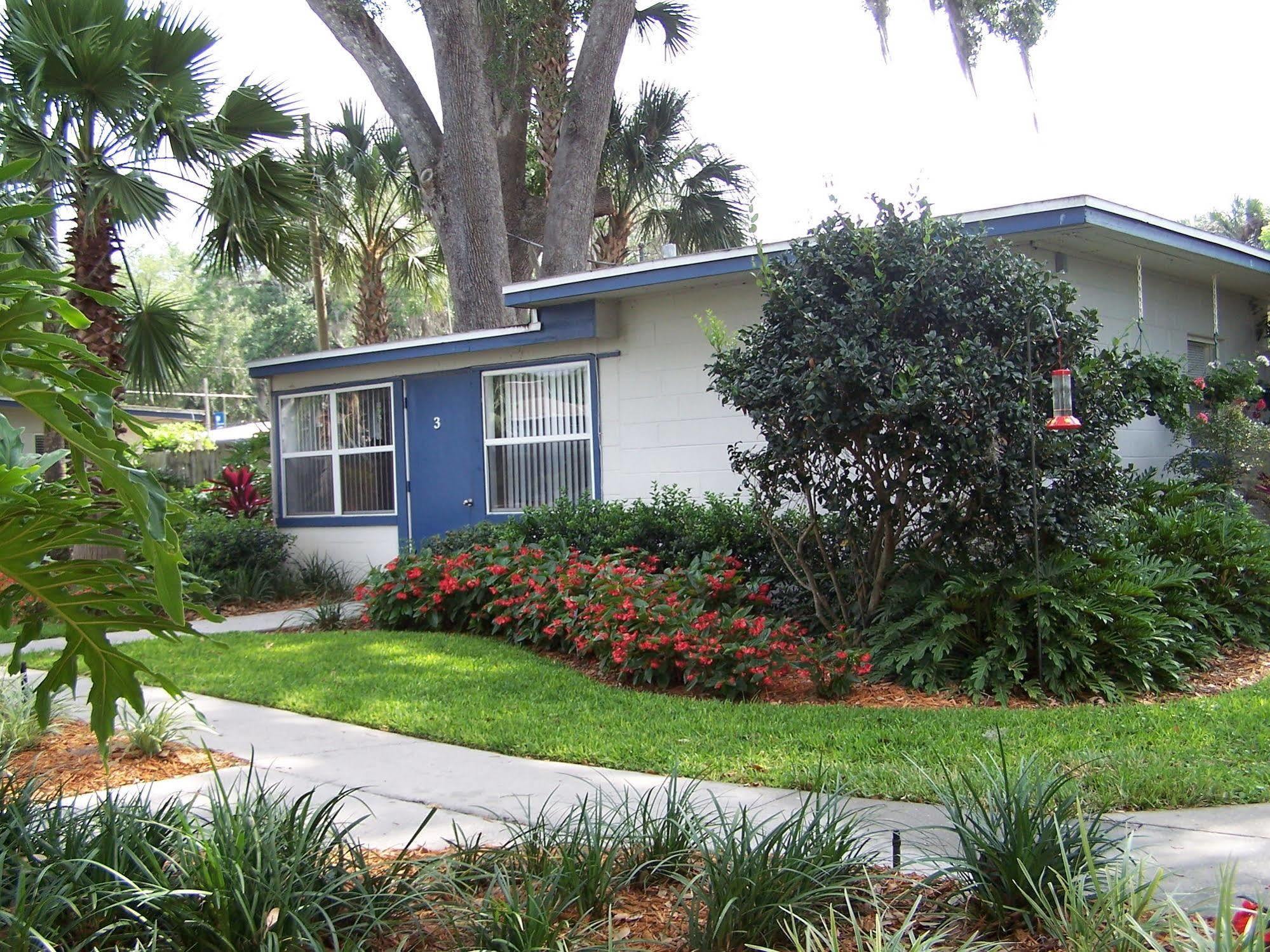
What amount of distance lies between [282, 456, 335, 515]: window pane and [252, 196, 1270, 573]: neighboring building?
2cm

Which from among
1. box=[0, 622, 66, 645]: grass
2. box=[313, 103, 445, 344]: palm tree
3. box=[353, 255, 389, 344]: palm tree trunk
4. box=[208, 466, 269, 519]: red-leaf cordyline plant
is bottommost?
box=[0, 622, 66, 645]: grass

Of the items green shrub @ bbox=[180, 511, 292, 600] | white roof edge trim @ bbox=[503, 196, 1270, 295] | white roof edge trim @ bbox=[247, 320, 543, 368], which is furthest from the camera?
green shrub @ bbox=[180, 511, 292, 600]

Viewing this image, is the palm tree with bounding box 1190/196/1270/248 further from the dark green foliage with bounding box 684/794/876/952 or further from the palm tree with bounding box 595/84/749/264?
the dark green foliage with bounding box 684/794/876/952

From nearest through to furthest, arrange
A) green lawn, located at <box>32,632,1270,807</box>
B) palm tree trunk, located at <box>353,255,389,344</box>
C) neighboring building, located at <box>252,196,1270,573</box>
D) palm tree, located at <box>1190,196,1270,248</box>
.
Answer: green lawn, located at <box>32,632,1270,807</box>
neighboring building, located at <box>252,196,1270,573</box>
palm tree trunk, located at <box>353,255,389,344</box>
palm tree, located at <box>1190,196,1270,248</box>

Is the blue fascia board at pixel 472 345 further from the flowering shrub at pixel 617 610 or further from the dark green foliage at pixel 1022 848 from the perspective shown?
the dark green foliage at pixel 1022 848

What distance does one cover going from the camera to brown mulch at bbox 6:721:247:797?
219 inches

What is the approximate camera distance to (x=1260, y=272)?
1149 centimetres

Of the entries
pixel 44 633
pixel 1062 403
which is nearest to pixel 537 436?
pixel 44 633

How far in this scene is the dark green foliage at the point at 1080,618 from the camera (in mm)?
6957

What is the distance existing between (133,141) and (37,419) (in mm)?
5531

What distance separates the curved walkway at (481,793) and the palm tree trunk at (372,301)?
15.7 metres

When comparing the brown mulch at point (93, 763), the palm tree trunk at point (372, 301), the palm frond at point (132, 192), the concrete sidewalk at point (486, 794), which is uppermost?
the palm tree trunk at point (372, 301)

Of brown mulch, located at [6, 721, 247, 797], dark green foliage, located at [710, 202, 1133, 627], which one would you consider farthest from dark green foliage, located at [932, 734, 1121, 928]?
dark green foliage, located at [710, 202, 1133, 627]

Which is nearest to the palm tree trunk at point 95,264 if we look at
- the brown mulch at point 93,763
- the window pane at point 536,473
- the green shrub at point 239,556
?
the green shrub at point 239,556
